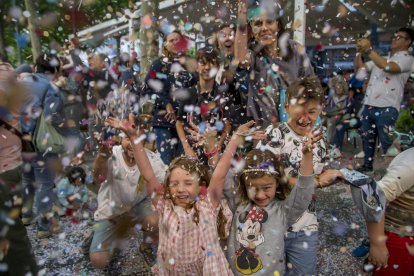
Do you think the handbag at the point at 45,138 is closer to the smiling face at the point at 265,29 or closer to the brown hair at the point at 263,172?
the smiling face at the point at 265,29

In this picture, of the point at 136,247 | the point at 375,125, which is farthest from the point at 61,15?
the point at 136,247

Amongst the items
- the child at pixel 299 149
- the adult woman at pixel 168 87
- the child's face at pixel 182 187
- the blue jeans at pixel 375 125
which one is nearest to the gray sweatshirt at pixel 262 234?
the child at pixel 299 149

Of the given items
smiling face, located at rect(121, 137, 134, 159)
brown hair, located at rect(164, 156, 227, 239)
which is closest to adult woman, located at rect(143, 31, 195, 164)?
smiling face, located at rect(121, 137, 134, 159)

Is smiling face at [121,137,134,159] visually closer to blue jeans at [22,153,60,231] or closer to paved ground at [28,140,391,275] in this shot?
paved ground at [28,140,391,275]

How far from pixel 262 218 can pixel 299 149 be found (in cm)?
49

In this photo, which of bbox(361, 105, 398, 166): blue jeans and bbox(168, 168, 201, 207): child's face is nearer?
bbox(168, 168, 201, 207): child's face

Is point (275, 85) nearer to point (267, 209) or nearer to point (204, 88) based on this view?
point (204, 88)

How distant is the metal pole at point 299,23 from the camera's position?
20.1 ft

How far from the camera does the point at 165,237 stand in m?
2.22

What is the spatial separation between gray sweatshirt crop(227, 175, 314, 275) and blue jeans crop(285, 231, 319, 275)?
90 millimetres

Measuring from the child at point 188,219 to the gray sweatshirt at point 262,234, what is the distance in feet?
0.32

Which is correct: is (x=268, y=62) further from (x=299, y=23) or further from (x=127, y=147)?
(x=299, y=23)

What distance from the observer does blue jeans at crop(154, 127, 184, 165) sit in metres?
3.99

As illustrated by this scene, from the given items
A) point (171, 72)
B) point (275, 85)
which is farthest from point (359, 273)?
point (171, 72)
